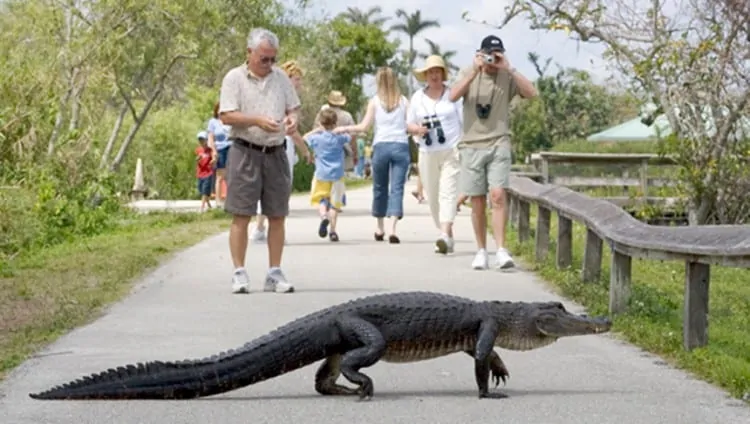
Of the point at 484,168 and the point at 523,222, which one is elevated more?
the point at 484,168

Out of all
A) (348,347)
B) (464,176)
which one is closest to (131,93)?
(464,176)

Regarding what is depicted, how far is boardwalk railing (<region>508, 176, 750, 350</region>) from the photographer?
894 cm

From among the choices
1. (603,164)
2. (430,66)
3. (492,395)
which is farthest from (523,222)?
(603,164)

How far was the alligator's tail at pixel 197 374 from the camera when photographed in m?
7.48

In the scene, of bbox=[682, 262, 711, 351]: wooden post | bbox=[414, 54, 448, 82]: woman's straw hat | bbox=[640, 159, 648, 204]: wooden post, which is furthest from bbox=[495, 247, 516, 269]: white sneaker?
bbox=[640, 159, 648, 204]: wooden post

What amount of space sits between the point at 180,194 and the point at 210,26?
860 centimetres

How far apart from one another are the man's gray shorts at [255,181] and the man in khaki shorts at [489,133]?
2629 mm

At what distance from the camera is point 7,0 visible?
27.1m

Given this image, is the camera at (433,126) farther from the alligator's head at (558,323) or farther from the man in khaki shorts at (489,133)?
the alligator's head at (558,323)

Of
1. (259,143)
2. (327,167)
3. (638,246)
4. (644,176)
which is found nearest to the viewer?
(638,246)

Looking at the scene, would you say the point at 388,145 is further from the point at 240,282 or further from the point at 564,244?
the point at 240,282

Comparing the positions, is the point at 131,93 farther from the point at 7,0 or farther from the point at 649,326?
the point at 649,326

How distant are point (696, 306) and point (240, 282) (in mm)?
4345

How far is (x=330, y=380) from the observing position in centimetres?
799
